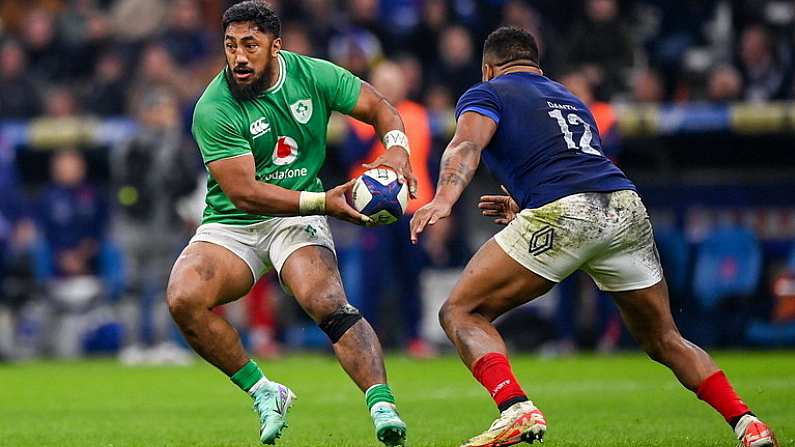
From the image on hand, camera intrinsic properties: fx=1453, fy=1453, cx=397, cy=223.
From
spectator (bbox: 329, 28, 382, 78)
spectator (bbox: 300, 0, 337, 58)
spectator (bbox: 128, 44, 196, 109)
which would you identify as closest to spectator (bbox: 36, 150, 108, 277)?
spectator (bbox: 128, 44, 196, 109)

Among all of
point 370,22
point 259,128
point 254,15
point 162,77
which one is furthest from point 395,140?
point 162,77

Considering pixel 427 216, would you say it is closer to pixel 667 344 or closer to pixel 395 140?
pixel 395 140

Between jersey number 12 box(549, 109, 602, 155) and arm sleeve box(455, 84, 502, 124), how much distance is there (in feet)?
0.96

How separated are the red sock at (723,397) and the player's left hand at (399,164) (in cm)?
174

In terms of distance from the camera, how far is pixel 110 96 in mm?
17094

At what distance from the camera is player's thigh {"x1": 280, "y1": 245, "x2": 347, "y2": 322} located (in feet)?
24.1

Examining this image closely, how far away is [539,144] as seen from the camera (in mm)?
7211

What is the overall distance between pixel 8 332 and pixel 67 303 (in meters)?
0.70

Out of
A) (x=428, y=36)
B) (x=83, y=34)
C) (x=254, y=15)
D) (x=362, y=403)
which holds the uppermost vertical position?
(x=254, y=15)

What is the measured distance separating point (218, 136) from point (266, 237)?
0.69m

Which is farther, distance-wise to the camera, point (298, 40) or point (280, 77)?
point (298, 40)

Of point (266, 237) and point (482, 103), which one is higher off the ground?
point (482, 103)

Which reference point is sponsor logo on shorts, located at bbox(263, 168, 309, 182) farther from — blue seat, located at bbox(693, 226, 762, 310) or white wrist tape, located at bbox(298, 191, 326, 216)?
blue seat, located at bbox(693, 226, 762, 310)

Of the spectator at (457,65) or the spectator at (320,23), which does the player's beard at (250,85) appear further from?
the spectator at (320,23)
